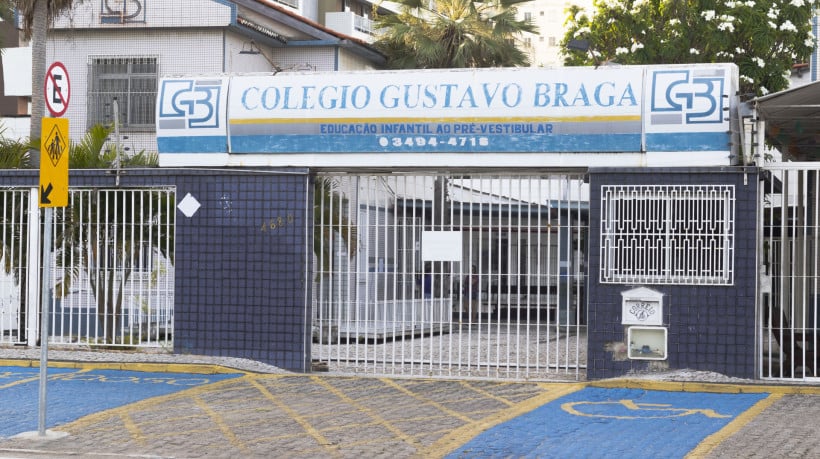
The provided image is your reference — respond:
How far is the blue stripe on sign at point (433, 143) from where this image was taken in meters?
12.3

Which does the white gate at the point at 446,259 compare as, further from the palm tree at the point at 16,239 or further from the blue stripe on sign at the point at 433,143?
the palm tree at the point at 16,239

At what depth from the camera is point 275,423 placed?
9.83 meters

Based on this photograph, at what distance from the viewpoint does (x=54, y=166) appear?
9.31 metres

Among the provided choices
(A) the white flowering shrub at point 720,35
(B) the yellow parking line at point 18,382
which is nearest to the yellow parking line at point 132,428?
(B) the yellow parking line at point 18,382

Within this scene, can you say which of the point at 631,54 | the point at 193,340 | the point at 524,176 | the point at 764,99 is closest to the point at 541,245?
the point at 524,176

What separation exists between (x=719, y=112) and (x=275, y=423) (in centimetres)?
557

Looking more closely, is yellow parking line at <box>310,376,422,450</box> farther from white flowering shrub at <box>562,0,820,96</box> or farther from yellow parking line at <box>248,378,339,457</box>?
white flowering shrub at <box>562,0,820,96</box>

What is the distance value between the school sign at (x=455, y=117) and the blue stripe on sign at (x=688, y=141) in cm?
1

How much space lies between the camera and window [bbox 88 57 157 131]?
24.3 meters

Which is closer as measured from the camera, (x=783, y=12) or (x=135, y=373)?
(x=135, y=373)

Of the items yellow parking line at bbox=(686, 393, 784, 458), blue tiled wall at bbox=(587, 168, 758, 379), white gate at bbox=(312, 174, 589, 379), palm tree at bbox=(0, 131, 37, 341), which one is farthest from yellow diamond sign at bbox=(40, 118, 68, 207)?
blue tiled wall at bbox=(587, 168, 758, 379)

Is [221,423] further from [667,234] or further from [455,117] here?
[667,234]

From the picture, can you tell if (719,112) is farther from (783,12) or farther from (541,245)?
(783,12)

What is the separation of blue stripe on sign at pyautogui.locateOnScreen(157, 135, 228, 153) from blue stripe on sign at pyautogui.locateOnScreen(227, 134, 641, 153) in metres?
0.14
